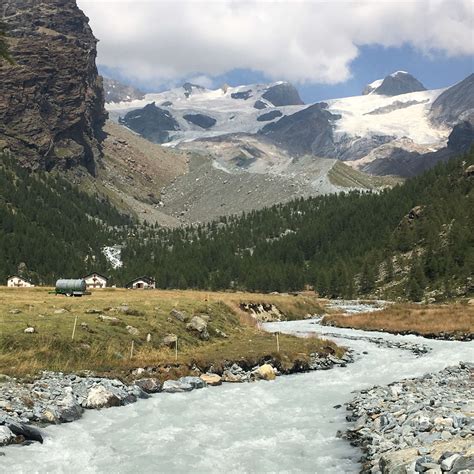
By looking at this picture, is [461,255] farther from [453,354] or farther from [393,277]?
[453,354]

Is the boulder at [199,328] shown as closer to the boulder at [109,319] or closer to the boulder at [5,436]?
the boulder at [109,319]

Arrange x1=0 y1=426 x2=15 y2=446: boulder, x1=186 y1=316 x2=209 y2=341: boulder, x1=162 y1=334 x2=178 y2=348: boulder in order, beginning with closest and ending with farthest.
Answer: x1=0 y1=426 x2=15 y2=446: boulder
x1=162 y1=334 x2=178 y2=348: boulder
x1=186 y1=316 x2=209 y2=341: boulder

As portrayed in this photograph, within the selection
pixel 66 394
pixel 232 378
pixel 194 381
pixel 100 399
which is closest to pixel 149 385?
pixel 194 381

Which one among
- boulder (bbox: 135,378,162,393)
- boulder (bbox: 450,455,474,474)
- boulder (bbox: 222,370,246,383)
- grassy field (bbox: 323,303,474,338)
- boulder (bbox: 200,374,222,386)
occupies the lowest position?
grassy field (bbox: 323,303,474,338)

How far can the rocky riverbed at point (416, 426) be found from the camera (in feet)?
48.0

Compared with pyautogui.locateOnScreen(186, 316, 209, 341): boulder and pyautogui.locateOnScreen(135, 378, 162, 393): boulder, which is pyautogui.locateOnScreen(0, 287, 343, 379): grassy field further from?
pyautogui.locateOnScreen(135, 378, 162, 393): boulder

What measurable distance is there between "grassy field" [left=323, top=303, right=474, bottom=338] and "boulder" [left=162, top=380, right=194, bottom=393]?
3926cm

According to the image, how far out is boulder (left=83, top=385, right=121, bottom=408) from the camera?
24.8m

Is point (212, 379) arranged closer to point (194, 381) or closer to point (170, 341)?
point (194, 381)

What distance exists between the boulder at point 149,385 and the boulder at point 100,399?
125 inches

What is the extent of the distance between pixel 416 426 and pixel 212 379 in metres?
14.9

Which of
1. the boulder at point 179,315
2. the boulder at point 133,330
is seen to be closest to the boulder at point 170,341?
the boulder at point 133,330

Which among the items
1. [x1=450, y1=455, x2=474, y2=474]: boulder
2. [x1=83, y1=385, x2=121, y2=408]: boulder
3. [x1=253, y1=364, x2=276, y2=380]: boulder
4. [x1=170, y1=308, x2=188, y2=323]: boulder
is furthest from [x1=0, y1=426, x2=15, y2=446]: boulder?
[x1=170, y1=308, x2=188, y2=323]: boulder

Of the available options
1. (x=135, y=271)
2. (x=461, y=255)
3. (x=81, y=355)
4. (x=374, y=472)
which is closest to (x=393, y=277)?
(x=461, y=255)
